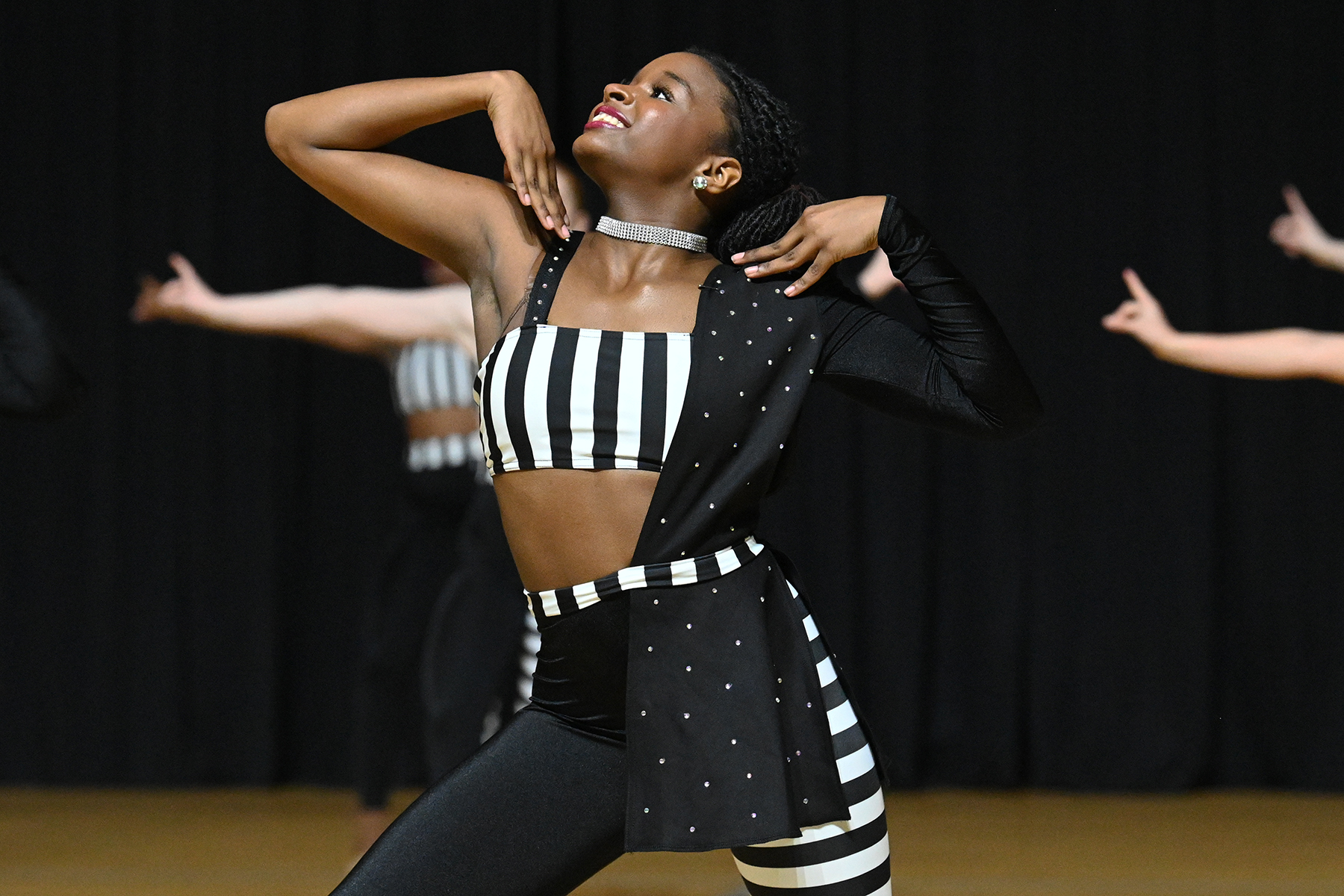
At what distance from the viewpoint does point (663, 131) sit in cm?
164

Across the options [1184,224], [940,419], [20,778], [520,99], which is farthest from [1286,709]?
[20,778]

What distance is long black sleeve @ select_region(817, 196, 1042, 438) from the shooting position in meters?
1.55

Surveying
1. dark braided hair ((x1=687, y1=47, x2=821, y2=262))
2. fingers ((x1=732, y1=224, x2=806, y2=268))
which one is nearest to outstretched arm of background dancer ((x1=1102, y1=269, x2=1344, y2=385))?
dark braided hair ((x1=687, y1=47, x2=821, y2=262))

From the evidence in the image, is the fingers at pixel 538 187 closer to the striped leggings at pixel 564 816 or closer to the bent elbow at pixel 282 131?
the bent elbow at pixel 282 131

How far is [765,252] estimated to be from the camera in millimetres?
1625

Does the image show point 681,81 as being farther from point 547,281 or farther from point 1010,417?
point 1010,417

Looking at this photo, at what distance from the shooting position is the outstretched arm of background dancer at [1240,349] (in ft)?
8.53

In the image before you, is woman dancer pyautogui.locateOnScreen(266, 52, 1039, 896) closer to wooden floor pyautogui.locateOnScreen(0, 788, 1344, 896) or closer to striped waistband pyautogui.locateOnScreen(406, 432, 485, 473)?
striped waistband pyautogui.locateOnScreen(406, 432, 485, 473)

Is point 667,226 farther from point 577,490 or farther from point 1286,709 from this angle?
point 1286,709

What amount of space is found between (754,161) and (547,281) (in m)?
0.33

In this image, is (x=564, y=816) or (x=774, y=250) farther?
(x=774, y=250)

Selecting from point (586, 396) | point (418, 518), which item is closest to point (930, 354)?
point (586, 396)

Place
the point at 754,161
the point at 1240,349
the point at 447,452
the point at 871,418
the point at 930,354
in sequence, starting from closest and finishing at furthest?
the point at 930,354 < the point at 754,161 < the point at 1240,349 < the point at 447,452 < the point at 871,418

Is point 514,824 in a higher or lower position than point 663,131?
lower
